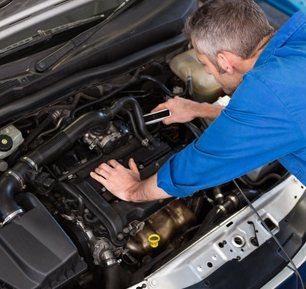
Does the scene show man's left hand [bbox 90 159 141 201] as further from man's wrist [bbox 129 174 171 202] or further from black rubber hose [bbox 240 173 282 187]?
black rubber hose [bbox 240 173 282 187]

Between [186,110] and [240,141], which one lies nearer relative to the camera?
[240,141]

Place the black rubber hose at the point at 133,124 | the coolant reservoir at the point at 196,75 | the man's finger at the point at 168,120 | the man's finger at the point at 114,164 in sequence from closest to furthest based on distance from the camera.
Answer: the man's finger at the point at 114,164 → the black rubber hose at the point at 133,124 → the man's finger at the point at 168,120 → the coolant reservoir at the point at 196,75

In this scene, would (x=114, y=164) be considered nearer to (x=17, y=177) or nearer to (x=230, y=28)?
(x=17, y=177)

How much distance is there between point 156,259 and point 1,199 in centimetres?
54

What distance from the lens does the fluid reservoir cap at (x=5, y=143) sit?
53.6 inches

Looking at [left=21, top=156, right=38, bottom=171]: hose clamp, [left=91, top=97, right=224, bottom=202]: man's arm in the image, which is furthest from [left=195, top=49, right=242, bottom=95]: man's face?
[left=21, top=156, right=38, bottom=171]: hose clamp

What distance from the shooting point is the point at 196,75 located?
1803 millimetres

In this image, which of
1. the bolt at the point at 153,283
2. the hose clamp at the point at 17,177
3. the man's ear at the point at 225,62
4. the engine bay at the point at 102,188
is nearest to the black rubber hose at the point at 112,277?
the engine bay at the point at 102,188

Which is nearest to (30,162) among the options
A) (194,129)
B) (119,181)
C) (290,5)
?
(119,181)

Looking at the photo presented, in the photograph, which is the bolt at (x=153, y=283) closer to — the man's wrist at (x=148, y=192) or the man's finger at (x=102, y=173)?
the man's wrist at (x=148, y=192)

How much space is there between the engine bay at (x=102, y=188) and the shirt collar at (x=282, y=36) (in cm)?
48

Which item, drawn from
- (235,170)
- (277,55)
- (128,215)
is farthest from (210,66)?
(128,215)

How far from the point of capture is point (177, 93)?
5.82 feet

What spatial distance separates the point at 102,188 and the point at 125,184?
8 cm
